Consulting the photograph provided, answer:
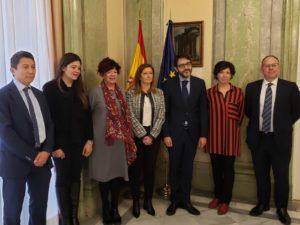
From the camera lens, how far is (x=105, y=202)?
2.80 metres

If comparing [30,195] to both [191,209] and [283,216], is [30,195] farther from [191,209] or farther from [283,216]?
[283,216]

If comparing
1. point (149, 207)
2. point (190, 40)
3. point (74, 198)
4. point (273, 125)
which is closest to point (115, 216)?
point (149, 207)

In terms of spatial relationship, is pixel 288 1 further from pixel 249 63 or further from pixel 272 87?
pixel 272 87

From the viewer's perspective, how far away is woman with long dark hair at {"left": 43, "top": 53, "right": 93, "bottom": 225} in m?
2.30

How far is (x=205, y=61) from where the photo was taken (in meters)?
3.38

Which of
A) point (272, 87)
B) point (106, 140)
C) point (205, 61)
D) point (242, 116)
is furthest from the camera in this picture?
point (205, 61)

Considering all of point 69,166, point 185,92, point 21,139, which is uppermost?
point 185,92

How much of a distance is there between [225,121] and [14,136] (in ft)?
6.11

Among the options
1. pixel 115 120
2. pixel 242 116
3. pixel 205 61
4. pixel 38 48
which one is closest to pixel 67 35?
pixel 38 48

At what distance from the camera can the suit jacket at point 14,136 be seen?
1.88 m

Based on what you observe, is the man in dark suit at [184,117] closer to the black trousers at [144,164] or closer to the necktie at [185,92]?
the necktie at [185,92]

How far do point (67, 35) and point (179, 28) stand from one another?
4.22 feet

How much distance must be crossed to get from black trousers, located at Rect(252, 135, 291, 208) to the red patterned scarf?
1.16 m

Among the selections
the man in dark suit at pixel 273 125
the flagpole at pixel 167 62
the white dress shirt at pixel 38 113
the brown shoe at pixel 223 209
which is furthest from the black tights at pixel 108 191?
the man in dark suit at pixel 273 125
